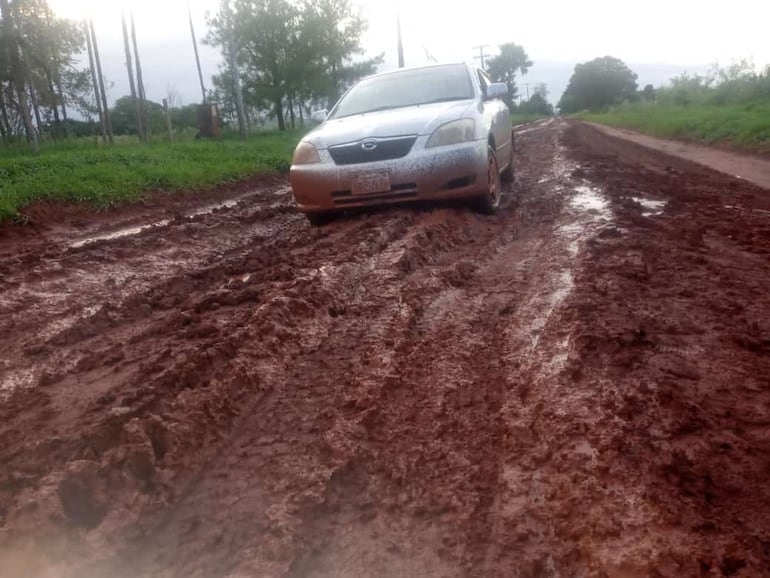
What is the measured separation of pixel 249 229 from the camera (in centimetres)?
726

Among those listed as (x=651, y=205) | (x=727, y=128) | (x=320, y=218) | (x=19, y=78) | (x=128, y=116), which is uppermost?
(x=128, y=116)

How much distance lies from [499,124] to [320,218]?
2.49 meters

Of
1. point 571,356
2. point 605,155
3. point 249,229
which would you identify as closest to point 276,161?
point 605,155

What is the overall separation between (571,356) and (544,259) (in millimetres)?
1838

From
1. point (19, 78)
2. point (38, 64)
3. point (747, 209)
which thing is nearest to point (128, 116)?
point (38, 64)

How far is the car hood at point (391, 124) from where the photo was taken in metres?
6.14

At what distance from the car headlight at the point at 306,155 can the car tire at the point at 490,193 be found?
1.57 meters

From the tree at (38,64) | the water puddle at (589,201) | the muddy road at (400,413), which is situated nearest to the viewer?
the muddy road at (400,413)

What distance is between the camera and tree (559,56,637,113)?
78562 millimetres

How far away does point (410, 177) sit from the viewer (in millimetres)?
6012

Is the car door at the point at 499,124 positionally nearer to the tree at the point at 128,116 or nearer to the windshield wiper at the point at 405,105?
the windshield wiper at the point at 405,105

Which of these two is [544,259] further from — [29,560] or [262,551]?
[29,560]

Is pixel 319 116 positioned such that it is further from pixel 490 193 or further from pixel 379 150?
pixel 490 193

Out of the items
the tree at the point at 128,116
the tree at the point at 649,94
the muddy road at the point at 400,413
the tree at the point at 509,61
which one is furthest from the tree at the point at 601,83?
the muddy road at the point at 400,413
